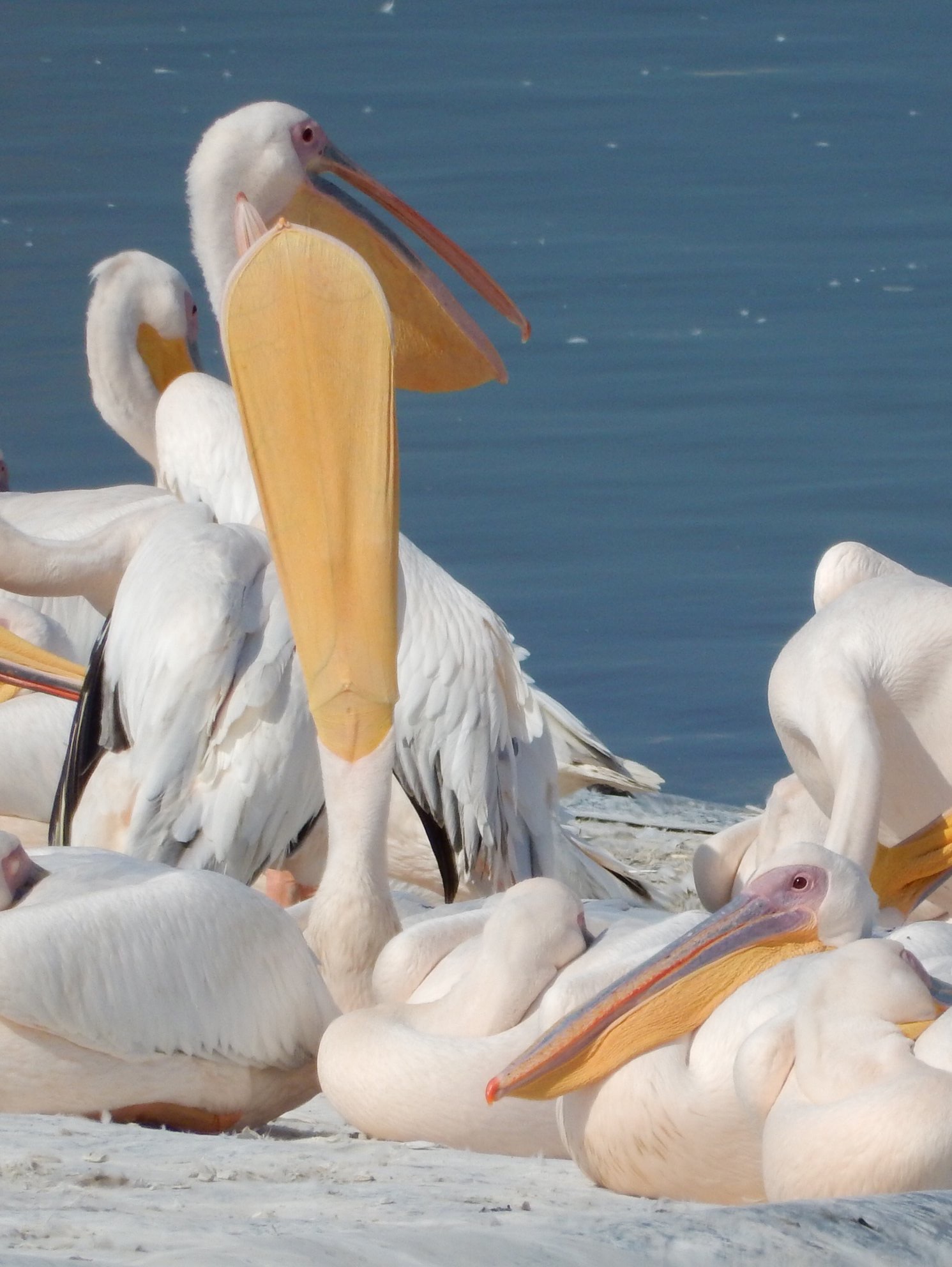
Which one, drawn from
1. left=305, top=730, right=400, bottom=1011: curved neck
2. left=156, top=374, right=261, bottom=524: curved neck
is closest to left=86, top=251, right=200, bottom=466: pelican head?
left=156, top=374, right=261, bottom=524: curved neck

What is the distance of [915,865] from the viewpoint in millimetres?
4129

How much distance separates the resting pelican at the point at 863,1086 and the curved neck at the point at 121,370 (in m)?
4.00

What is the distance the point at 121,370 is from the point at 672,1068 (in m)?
3.93

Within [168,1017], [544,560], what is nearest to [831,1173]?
[168,1017]

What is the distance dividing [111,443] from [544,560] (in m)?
2.86

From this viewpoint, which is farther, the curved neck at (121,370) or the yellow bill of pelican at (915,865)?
the curved neck at (121,370)

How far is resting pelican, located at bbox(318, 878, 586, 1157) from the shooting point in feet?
9.35

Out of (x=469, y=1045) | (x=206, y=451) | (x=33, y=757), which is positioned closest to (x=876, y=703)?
(x=206, y=451)

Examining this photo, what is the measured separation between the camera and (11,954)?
9.42 ft

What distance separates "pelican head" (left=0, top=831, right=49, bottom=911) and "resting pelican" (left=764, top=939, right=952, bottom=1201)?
116cm

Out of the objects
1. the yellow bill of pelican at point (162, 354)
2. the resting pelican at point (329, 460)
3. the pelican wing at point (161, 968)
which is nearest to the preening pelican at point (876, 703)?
the resting pelican at point (329, 460)

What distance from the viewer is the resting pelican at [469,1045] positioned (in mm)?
2850

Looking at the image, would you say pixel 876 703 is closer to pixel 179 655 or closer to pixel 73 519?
pixel 179 655

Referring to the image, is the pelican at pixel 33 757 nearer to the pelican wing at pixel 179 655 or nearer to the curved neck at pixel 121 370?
the pelican wing at pixel 179 655
